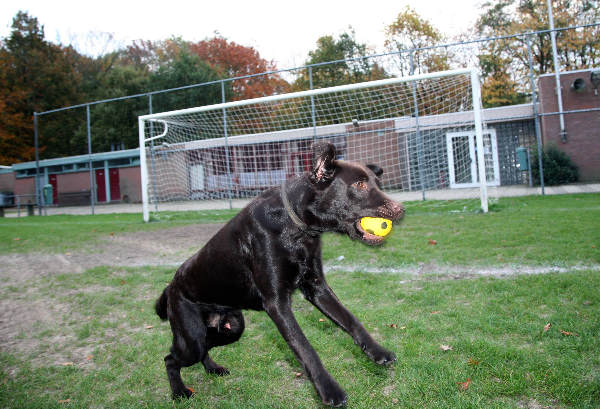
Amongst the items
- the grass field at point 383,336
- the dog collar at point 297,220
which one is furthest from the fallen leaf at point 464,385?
the dog collar at point 297,220

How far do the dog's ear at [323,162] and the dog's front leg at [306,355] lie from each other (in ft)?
2.66

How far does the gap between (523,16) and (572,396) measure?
3851cm

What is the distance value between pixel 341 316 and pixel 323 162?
993 millimetres

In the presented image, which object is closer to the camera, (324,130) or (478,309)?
(478,309)

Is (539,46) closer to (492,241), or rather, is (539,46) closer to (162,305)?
(492,241)

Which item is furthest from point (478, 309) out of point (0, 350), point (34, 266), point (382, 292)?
point (34, 266)

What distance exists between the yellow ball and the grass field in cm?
117

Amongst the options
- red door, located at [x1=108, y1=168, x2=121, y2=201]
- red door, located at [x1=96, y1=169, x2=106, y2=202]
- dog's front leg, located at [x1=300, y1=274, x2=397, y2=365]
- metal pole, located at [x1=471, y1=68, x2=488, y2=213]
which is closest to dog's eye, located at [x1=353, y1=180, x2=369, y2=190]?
dog's front leg, located at [x1=300, y1=274, x2=397, y2=365]

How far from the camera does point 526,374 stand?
2879 mm

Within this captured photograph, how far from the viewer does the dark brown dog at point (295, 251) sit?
2510mm

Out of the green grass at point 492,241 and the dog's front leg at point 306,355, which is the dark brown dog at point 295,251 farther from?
the green grass at point 492,241

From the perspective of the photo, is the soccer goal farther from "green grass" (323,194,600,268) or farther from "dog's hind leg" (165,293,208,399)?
"dog's hind leg" (165,293,208,399)

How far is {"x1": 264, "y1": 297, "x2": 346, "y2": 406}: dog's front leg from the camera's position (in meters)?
2.21

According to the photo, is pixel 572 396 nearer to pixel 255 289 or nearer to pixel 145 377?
pixel 255 289
